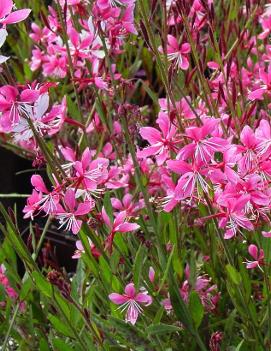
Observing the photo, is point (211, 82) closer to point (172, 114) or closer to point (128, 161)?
point (128, 161)

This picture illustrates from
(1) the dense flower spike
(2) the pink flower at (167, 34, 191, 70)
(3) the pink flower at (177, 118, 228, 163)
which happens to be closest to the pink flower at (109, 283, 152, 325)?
(1) the dense flower spike

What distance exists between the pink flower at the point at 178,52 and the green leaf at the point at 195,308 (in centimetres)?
51

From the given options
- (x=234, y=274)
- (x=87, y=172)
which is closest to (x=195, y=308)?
(x=234, y=274)

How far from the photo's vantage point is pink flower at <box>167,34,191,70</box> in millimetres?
1615

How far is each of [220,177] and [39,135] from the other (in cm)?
31

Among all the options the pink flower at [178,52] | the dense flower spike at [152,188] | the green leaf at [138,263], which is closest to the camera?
the dense flower spike at [152,188]

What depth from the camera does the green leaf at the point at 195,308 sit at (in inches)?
57.8

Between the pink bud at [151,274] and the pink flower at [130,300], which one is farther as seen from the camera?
the pink bud at [151,274]

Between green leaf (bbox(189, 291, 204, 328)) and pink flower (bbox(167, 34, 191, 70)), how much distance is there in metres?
0.51

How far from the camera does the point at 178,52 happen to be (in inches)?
64.6

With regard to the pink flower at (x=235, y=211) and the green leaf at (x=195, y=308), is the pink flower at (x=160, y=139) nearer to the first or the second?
the pink flower at (x=235, y=211)

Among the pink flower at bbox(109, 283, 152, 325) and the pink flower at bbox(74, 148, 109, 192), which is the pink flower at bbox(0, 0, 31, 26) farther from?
the pink flower at bbox(109, 283, 152, 325)

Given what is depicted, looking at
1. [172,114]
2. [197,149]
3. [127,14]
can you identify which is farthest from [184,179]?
[127,14]

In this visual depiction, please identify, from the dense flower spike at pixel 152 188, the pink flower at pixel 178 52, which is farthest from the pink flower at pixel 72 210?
the pink flower at pixel 178 52
